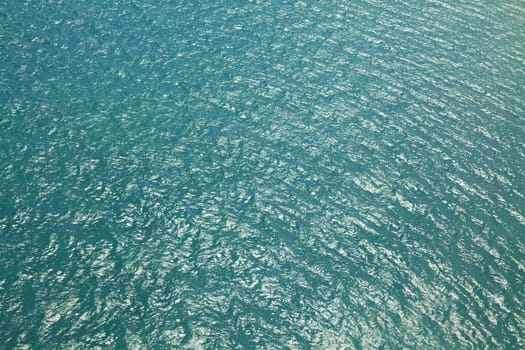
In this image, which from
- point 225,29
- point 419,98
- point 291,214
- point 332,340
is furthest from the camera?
point 225,29

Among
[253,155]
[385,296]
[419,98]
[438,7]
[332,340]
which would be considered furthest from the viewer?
[438,7]

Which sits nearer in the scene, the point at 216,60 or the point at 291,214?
the point at 291,214

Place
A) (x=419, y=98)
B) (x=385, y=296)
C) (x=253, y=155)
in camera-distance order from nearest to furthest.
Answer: (x=385, y=296), (x=253, y=155), (x=419, y=98)

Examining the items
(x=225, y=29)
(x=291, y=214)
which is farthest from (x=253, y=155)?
(x=225, y=29)

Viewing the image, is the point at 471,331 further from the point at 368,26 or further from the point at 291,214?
the point at 368,26

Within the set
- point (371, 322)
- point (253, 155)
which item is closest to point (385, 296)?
point (371, 322)

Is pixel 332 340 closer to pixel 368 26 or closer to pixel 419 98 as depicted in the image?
pixel 419 98
